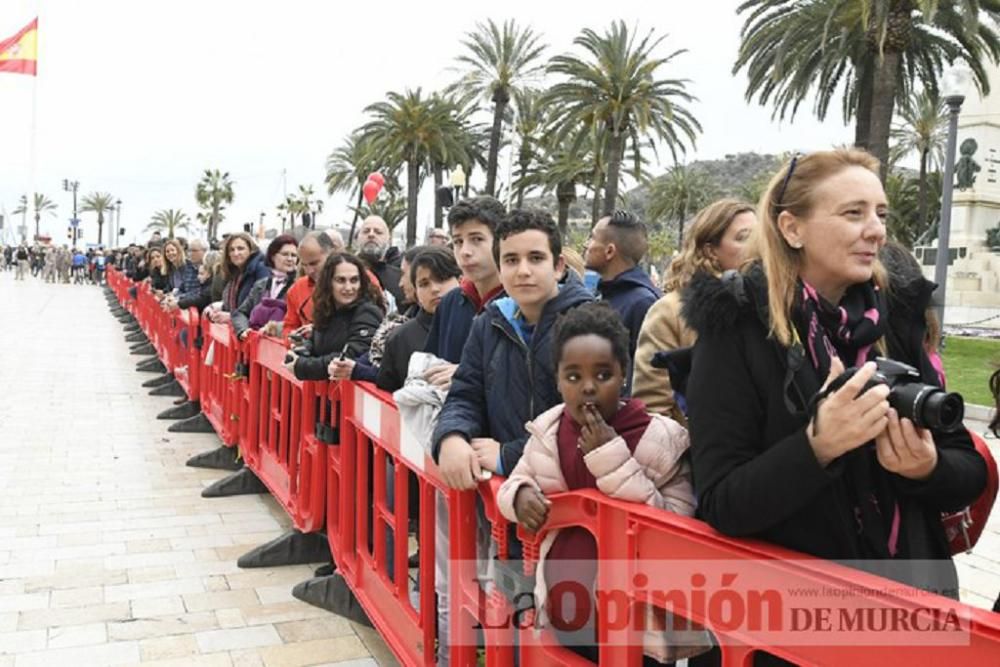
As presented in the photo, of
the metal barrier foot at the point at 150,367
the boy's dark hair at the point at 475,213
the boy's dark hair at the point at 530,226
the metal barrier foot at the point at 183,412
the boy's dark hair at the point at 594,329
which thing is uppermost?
the boy's dark hair at the point at 475,213

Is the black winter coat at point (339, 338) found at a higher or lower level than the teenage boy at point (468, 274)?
lower

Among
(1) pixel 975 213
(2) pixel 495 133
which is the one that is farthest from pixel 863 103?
(2) pixel 495 133

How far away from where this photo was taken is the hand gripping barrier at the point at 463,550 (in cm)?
142

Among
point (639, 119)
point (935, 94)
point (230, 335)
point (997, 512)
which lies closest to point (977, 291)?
point (935, 94)

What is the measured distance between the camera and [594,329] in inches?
86.4

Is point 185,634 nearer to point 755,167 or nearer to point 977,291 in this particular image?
point 977,291

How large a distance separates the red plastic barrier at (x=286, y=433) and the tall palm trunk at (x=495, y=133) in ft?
87.0

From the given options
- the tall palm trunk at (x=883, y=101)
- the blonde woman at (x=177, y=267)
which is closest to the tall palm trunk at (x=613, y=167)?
the tall palm trunk at (x=883, y=101)

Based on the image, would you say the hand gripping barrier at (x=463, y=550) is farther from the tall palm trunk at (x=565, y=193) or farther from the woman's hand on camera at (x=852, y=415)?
the tall palm trunk at (x=565, y=193)

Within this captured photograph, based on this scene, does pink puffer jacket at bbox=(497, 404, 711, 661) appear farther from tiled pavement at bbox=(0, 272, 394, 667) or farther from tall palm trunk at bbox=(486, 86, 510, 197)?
tall palm trunk at bbox=(486, 86, 510, 197)

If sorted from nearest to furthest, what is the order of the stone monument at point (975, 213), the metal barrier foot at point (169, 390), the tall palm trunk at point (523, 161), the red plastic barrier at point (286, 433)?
the red plastic barrier at point (286, 433), the metal barrier foot at point (169, 390), the stone monument at point (975, 213), the tall palm trunk at point (523, 161)

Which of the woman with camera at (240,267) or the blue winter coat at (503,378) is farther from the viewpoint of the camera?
the woman with camera at (240,267)

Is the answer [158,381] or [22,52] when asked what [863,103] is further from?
[22,52]

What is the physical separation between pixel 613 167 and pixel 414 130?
10.1 meters
